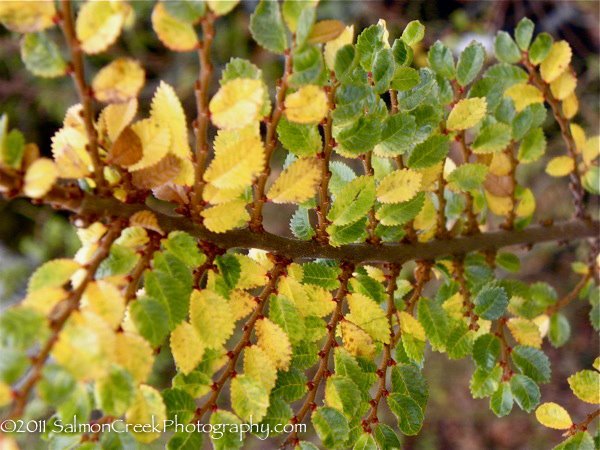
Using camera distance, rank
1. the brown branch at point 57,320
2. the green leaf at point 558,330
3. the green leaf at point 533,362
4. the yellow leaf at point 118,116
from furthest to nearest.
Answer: the green leaf at point 558,330, the green leaf at point 533,362, the yellow leaf at point 118,116, the brown branch at point 57,320

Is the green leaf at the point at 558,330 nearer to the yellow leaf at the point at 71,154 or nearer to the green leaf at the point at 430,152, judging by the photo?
the green leaf at the point at 430,152

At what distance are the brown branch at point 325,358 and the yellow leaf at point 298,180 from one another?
0.12 metres

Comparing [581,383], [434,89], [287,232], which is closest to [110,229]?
[434,89]

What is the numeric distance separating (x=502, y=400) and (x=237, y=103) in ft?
1.42

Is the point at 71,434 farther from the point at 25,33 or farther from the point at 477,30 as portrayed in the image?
the point at 477,30

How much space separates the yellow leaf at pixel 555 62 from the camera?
2.56ft

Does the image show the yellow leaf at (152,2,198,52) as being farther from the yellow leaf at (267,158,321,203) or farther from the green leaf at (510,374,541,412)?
the green leaf at (510,374,541,412)

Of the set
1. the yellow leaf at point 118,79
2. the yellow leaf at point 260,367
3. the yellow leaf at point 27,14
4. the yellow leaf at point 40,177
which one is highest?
the yellow leaf at point 27,14

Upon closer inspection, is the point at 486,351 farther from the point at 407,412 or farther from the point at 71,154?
the point at 71,154

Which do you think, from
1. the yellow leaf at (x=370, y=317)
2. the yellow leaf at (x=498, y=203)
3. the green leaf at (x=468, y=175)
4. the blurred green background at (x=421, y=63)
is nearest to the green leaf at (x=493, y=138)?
the green leaf at (x=468, y=175)

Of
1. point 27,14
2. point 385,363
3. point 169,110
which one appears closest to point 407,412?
point 385,363

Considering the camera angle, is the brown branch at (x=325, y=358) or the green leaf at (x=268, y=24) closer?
the green leaf at (x=268, y=24)

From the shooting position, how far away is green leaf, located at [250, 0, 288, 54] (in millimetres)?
479

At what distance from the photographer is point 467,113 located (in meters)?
0.67
